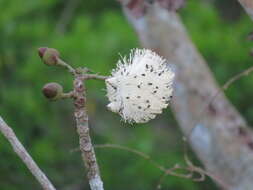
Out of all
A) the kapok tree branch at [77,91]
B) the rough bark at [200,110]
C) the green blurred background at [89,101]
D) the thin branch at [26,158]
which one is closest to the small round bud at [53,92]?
the kapok tree branch at [77,91]

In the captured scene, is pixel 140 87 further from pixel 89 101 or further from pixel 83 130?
pixel 89 101

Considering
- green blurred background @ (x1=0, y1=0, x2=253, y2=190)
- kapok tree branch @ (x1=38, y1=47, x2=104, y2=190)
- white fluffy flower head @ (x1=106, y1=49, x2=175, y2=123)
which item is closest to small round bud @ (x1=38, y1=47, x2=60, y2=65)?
kapok tree branch @ (x1=38, y1=47, x2=104, y2=190)

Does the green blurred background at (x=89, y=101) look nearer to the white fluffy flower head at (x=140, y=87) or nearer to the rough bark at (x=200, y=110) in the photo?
the rough bark at (x=200, y=110)

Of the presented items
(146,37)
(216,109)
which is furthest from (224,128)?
(146,37)

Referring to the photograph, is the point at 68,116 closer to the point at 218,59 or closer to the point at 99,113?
the point at 99,113

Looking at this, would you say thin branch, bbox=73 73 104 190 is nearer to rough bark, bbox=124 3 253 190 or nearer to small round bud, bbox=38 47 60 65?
small round bud, bbox=38 47 60 65

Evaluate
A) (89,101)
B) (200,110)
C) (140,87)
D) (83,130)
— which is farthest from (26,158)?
(89,101)
